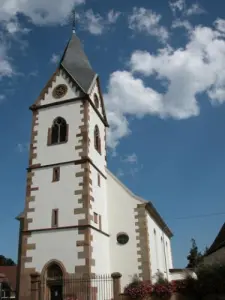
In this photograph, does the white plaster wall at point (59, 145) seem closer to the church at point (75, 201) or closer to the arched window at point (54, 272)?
the church at point (75, 201)

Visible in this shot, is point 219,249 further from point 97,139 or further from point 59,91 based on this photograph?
point 59,91

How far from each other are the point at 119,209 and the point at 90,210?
3.71 meters

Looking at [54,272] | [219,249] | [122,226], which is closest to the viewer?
[54,272]

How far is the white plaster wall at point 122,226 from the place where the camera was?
2250 centimetres

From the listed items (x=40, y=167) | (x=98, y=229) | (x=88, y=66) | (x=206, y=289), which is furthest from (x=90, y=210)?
(x=88, y=66)

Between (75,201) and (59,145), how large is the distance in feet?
15.0

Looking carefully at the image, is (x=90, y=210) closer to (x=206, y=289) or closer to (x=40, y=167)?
(x=40, y=167)

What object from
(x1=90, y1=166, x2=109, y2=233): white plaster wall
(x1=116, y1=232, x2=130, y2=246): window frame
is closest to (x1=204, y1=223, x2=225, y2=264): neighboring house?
(x1=116, y1=232, x2=130, y2=246): window frame

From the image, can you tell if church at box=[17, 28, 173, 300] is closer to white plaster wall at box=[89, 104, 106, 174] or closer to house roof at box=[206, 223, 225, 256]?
white plaster wall at box=[89, 104, 106, 174]

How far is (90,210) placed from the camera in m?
21.3

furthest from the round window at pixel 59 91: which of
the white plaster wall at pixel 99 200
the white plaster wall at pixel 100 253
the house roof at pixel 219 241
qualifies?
the house roof at pixel 219 241

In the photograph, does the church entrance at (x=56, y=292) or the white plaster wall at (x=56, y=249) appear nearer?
the church entrance at (x=56, y=292)

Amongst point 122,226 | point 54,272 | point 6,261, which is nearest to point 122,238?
point 122,226

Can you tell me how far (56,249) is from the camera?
67.5ft
